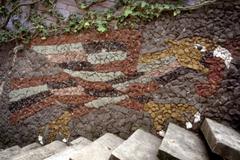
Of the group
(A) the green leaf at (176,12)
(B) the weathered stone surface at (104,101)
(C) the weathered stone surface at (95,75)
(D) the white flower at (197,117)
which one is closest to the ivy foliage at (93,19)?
(A) the green leaf at (176,12)

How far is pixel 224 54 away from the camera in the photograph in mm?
2562

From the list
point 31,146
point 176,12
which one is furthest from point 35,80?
point 176,12

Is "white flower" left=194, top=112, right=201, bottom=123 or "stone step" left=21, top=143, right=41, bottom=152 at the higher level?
"white flower" left=194, top=112, right=201, bottom=123

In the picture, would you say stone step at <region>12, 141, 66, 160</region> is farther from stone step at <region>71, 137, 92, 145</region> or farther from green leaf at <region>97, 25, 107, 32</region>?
green leaf at <region>97, 25, 107, 32</region>

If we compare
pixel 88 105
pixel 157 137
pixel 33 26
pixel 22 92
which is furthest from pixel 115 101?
pixel 33 26

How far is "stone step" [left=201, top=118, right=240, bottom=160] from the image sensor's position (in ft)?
6.12

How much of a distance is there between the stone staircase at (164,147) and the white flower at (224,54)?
0.52 m

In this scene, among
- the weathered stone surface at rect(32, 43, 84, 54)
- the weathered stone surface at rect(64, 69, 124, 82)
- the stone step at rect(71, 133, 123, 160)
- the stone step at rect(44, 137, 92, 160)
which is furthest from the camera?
the weathered stone surface at rect(32, 43, 84, 54)

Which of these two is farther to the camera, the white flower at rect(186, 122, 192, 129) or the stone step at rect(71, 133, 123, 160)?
the white flower at rect(186, 122, 192, 129)

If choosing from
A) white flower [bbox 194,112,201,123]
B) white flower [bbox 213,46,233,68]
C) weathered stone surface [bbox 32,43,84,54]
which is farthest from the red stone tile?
white flower [bbox 213,46,233,68]

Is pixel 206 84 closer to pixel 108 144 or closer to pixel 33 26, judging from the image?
pixel 108 144

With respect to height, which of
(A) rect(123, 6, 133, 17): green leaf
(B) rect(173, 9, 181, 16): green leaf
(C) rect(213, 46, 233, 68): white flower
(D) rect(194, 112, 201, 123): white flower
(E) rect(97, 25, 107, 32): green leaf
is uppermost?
(B) rect(173, 9, 181, 16): green leaf

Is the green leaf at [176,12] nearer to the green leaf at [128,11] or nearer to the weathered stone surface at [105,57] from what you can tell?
the green leaf at [128,11]

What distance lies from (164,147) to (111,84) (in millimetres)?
1141
